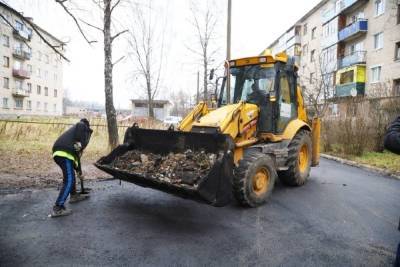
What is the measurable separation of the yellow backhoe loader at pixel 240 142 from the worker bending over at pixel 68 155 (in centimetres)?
59

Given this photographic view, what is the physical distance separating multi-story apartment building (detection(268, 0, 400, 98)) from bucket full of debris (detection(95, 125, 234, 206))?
17163mm

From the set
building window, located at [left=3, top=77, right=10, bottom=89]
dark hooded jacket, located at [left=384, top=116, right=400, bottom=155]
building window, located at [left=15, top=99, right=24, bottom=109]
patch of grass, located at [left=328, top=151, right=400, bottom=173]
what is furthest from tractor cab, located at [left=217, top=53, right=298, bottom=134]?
building window, located at [left=15, top=99, right=24, bottom=109]

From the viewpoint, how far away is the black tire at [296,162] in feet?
23.5

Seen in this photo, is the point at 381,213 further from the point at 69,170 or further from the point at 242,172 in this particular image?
the point at 69,170

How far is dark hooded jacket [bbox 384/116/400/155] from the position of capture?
9.68ft

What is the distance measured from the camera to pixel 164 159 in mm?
5785

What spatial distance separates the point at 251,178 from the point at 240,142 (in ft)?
2.88

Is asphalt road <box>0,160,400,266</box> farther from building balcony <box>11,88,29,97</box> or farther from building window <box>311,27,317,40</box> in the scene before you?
building balcony <box>11,88,29,97</box>

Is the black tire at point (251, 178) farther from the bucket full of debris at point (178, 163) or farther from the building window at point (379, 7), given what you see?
the building window at point (379, 7)

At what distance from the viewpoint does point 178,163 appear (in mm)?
5488

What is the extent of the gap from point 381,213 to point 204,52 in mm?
20357

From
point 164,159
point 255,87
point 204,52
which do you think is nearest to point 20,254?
point 164,159

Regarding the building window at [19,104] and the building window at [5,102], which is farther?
the building window at [19,104]

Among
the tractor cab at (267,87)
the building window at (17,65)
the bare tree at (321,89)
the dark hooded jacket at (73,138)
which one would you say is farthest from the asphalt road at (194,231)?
the building window at (17,65)
